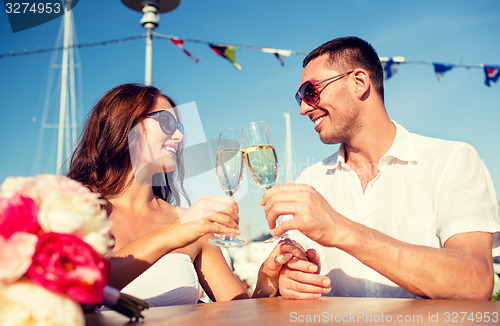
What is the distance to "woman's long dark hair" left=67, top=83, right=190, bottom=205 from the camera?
101 inches

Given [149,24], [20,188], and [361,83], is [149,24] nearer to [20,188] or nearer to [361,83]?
[361,83]

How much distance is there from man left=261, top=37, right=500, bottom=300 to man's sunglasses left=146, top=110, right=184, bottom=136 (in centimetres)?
92

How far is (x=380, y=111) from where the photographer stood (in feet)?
9.78

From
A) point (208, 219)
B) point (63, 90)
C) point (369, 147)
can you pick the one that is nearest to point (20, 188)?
point (208, 219)

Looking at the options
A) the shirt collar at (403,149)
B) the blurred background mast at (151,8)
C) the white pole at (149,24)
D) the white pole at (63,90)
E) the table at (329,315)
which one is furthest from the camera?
the white pole at (63,90)

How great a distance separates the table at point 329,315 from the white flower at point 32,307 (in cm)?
34

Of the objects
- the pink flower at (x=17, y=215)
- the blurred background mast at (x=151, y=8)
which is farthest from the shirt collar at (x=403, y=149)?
the blurred background mast at (x=151, y=8)

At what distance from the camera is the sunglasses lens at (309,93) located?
9.73 ft

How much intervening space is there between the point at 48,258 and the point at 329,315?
860mm

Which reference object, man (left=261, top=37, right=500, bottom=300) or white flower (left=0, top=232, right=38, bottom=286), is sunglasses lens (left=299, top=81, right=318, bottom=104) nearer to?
man (left=261, top=37, right=500, bottom=300)

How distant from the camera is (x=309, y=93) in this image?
2.99 m

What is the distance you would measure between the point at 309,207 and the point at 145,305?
0.63 metres

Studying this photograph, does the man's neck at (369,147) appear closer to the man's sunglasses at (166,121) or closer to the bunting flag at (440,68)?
the man's sunglasses at (166,121)

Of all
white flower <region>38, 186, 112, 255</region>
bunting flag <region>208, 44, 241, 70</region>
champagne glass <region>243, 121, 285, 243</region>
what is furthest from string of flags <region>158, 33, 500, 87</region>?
white flower <region>38, 186, 112, 255</region>
